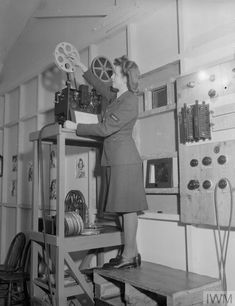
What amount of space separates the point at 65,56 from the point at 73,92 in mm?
310

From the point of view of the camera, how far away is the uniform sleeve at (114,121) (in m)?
2.32

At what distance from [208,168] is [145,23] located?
1402 millimetres

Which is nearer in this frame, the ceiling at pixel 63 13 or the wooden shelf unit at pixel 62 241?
the wooden shelf unit at pixel 62 241

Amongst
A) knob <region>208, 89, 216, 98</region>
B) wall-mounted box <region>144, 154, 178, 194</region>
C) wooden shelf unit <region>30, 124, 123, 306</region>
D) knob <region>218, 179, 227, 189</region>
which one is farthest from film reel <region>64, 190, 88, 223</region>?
knob <region>208, 89, 216, 98</region>

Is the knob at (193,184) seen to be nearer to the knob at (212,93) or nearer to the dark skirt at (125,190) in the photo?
the dark skirt at (125,190)

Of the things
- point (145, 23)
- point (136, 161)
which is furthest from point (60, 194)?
point (145, 23)

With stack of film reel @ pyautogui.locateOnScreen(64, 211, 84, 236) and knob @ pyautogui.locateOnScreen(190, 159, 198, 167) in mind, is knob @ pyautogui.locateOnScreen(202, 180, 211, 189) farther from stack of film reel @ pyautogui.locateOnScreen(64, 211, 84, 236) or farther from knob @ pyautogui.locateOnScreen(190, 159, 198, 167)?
stack of film reel @ pyautogui.locateOnScreen(64, 211, 84, 236)

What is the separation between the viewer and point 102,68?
104 inches

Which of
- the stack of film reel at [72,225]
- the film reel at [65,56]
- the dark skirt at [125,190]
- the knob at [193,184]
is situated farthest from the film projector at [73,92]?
the knob at [193,184]

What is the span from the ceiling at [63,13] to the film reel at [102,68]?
539 millimetres

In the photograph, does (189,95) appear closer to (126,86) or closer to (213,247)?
(126,86)

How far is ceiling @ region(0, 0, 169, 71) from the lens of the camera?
2.89 metres

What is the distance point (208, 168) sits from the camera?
223 centimetres

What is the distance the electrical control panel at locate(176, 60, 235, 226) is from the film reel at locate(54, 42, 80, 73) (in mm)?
867
